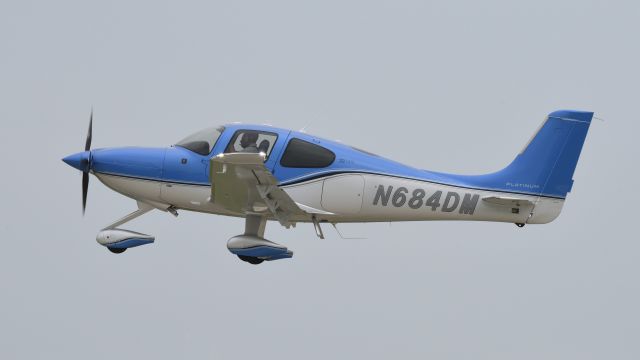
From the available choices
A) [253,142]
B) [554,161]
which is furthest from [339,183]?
[554,161]

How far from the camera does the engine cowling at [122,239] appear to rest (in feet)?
61.0

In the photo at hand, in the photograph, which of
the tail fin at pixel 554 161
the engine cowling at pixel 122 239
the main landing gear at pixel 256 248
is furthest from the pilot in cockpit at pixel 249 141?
the tail fin at pixel 554 161

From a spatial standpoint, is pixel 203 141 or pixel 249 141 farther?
pixel 203 141

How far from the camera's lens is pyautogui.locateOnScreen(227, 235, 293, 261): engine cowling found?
17.9 metres

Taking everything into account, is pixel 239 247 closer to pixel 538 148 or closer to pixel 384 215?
pixel 384 215

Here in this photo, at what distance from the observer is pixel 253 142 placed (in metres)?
18.2

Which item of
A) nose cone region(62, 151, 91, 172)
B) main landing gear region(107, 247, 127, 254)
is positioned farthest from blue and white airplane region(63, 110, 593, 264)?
nose cone region(62, 151, 91, 172)

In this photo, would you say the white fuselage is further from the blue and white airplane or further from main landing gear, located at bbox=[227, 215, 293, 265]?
main landing gear, located at bbox=[227, 215, 293, 265]

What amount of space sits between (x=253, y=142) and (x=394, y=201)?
2503mm

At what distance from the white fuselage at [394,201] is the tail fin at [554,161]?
0.20 meters

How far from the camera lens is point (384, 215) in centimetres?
1839

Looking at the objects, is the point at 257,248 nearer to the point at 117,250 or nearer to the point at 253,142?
the point at 253,142

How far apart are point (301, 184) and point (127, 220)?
324 cm

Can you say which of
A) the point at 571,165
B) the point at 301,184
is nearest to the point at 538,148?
the point at 571,165
